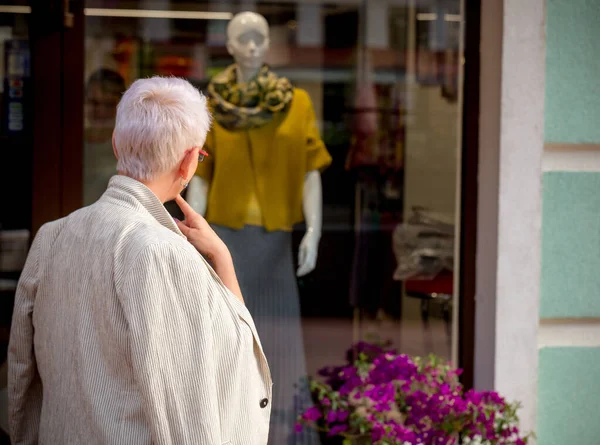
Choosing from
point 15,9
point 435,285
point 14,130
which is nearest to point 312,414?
point 435,285

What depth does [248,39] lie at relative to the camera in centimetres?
427

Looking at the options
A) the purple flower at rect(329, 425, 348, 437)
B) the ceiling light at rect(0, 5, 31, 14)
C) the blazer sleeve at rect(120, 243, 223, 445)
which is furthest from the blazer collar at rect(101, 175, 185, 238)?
the ceiling light at rect(0, 5, 31, 14)

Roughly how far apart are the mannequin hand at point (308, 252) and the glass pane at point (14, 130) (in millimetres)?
1192

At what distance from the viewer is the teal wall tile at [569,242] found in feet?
12.2

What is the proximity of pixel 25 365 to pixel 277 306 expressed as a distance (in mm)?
2183

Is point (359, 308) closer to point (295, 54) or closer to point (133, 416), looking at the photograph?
point (295, 54)

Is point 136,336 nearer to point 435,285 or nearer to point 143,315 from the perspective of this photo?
point 143,315

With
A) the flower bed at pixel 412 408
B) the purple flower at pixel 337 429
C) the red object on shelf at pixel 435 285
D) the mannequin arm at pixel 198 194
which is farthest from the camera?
the mannequin arm at pixel 198 194

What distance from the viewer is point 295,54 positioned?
444 cm

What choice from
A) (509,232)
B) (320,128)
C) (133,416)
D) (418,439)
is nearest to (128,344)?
(133,416)

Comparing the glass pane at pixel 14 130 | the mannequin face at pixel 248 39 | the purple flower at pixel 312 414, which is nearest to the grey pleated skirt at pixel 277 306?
the purple flower at pixel 312 414

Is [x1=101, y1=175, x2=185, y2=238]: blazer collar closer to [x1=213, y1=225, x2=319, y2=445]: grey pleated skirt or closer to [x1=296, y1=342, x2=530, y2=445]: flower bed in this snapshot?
[x1=296, y1=342, x2=530, y2=445]: flower bed

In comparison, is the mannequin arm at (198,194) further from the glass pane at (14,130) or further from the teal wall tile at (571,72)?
the teal wall tile at (571,72)

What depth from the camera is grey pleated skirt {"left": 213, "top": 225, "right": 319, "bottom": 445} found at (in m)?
4.30
